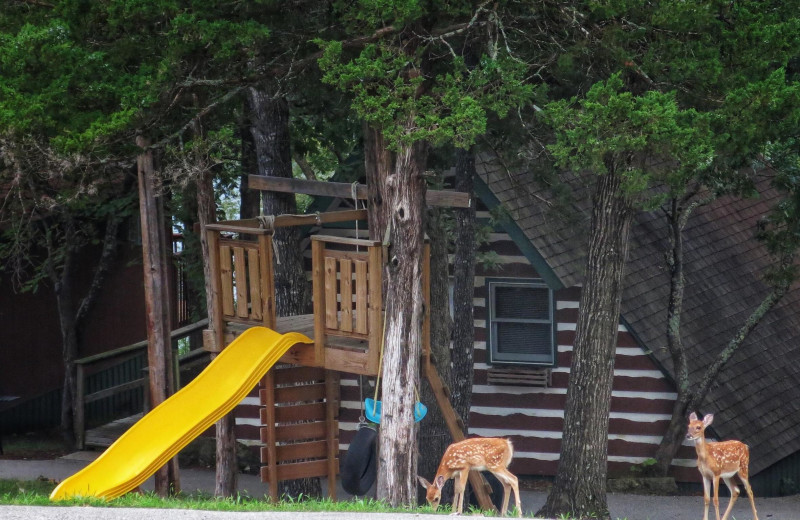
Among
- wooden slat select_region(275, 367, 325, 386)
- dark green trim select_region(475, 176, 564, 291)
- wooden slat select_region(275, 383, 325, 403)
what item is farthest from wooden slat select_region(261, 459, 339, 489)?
dark green trim select_region(475, 176, 564, 291)

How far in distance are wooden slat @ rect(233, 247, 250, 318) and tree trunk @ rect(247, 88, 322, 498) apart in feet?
6.85

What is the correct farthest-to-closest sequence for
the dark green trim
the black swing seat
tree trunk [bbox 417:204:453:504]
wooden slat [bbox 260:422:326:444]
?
the dark green trim, tree trunk [bbox 417:204:453:504], wooden slat [bbox 260:422:326:444], the black swing seat

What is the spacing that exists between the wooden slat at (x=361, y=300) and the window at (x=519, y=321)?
5557 mm

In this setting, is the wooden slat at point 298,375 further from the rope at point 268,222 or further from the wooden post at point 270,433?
the rope at point 268,222

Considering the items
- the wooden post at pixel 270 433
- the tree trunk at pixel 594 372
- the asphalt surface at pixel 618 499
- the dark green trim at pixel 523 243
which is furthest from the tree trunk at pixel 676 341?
the wooden post at pixel 270 433

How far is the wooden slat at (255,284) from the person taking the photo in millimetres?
12328

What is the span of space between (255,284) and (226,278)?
529 millimetres

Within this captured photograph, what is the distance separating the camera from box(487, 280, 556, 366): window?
55.0ft

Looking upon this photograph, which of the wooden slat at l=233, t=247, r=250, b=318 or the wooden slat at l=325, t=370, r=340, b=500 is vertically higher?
the wooden slat at l=233, t=247, r=250, b=318

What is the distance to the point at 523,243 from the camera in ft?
51.2

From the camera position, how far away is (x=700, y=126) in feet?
32.6

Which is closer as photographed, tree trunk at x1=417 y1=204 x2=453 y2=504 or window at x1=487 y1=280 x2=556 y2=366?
tree trunk at x1=417 y1=204 x2=453 y2=504

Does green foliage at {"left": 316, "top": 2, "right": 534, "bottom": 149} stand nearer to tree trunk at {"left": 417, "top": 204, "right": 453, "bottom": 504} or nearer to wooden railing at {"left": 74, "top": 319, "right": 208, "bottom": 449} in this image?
tree trunk at {"left": 417, "top": 204, "right": 453, "bottom": 504}

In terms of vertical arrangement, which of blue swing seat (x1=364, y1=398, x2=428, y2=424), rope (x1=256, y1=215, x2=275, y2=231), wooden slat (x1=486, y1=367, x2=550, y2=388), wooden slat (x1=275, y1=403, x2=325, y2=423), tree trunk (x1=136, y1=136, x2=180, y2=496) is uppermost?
rope (x1=256, y1=215, x2=275, y2=231)
